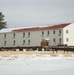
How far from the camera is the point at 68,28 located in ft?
266

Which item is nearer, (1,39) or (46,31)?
(46,31)

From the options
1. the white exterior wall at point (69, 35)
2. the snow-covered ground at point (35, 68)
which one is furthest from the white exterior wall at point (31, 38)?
the snow-covered ground at point (35, 68)

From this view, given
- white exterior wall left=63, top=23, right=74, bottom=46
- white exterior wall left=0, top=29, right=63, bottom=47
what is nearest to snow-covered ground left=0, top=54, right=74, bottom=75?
white exterior wall left=63, top=23, right=74, bottom=46

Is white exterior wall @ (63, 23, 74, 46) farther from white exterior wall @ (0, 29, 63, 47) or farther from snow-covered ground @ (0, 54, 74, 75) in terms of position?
snow-covered ground @ (0, 54, 74, 75)

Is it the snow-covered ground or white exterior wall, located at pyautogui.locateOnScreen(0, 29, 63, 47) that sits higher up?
white exterior wall, located at pyautogui.locateOnScreen(0, 29, 63, 47)

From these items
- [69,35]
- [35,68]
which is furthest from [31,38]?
[35,68]

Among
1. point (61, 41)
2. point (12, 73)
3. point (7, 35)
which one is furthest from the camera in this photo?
point (7, 35)

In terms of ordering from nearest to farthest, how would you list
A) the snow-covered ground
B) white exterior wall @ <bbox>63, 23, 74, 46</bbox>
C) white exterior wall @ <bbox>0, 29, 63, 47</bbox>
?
the snow-covered ground
white exterior wall @ <bbox>63, 23, 74, 46</bbox>
white exterior wall @ <bbox>0, 29, 63, 47</bbox>

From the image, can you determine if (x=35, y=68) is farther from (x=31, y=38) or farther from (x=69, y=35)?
(x=31, y=38)

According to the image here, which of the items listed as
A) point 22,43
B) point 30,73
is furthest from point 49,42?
point 30,73

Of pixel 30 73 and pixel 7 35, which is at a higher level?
pixel 7 35

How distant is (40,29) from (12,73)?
66365mm

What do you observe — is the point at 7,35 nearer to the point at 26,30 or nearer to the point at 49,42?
the point at 26,30

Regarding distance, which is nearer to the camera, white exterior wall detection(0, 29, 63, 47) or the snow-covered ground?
the snow-covered ground
